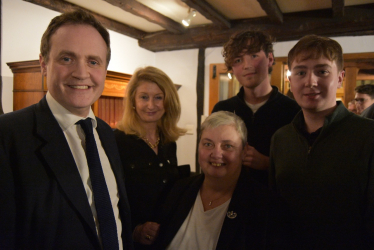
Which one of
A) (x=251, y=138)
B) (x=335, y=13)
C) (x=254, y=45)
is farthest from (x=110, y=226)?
(x=335, y=13)

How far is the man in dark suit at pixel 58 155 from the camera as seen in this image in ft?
2.88

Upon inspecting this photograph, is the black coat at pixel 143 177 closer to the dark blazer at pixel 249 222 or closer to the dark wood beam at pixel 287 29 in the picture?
the dark blazer at pixel 249 222

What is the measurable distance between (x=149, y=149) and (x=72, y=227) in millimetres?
842

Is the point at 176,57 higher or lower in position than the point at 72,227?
higher

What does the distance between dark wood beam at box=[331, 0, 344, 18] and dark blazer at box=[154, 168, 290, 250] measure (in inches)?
109

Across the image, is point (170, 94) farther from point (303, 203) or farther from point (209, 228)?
point (303, 203)

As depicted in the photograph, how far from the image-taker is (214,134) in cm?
143

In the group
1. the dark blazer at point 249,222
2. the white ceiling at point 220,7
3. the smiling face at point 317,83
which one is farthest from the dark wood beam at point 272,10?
the dark blazer at point 249,222

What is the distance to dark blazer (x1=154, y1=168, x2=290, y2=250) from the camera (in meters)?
1.21

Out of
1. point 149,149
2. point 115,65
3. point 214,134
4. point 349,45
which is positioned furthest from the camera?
point 115,65

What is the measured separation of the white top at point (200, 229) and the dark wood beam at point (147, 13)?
2795 mm

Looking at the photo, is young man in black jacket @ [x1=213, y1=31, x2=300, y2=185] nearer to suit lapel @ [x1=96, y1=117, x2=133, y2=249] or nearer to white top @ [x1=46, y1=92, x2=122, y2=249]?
suit lapel @ [x1=96, y1=117, x2=133, y2=249]

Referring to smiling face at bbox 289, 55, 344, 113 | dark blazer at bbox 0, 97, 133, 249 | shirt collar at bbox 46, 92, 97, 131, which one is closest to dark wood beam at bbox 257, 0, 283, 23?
smiling face at bbox 289, 55, 344, 113

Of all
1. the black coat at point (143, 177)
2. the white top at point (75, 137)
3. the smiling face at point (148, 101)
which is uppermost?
the smiling face at point (148, 101)
